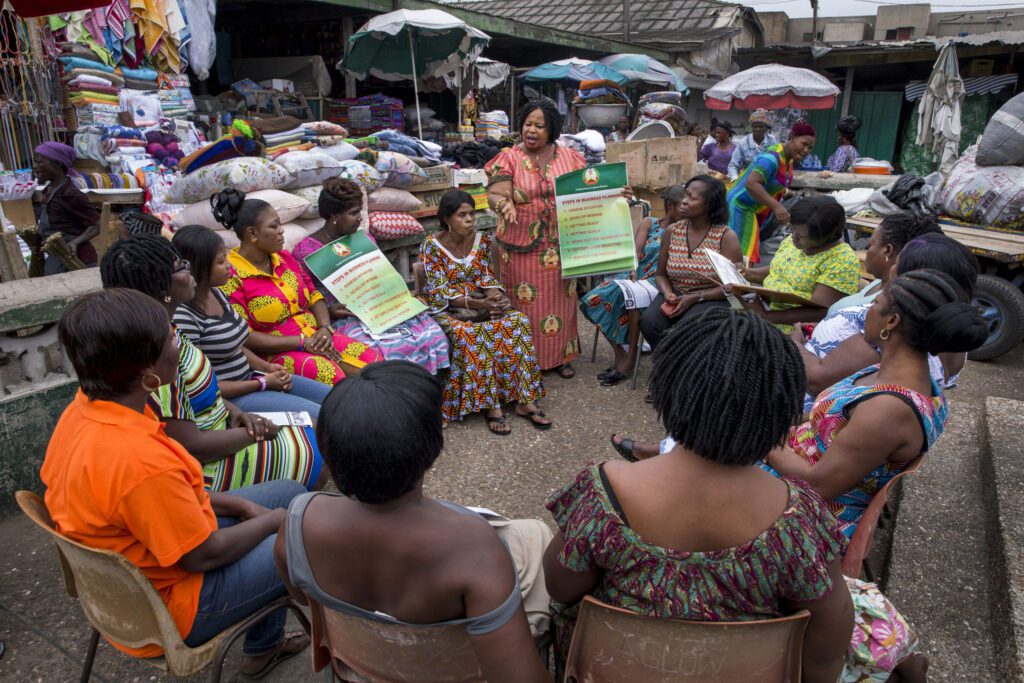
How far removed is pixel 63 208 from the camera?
17.1 feet

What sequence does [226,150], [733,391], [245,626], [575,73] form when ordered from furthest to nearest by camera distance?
[575,73] → [226,150] → [245,626] → [733,391]

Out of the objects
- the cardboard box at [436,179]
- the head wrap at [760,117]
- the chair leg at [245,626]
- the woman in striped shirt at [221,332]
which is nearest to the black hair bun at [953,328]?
the chair leg at [245,626]

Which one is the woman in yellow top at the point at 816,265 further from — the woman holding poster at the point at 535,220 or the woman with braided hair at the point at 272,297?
the woman with braided hair at the point at 272,297

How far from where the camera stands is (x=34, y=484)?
10.00 feet

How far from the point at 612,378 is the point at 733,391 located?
362 cm

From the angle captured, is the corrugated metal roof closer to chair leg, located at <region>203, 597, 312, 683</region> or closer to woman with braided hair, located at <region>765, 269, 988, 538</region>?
woman with braided hair, located at <region>765, 269, 988, 538</region>

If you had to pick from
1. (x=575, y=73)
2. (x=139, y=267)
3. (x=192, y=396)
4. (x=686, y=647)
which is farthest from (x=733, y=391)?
(x=575, y=73)

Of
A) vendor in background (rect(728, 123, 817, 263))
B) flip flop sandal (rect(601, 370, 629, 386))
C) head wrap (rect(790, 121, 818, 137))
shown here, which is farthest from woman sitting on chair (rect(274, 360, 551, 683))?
head wrap (rect(790, 121, 818, 137))

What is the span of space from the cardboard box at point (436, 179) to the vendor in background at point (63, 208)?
2566 mm

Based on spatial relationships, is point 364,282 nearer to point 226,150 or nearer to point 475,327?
point 475,327

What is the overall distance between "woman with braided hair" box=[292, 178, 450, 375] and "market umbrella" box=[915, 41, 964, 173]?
8621 mm

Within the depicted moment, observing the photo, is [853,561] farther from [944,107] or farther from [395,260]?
[944,107]

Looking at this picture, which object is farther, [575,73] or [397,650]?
[575,73]

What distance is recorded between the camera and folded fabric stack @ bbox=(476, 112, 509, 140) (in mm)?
10470
